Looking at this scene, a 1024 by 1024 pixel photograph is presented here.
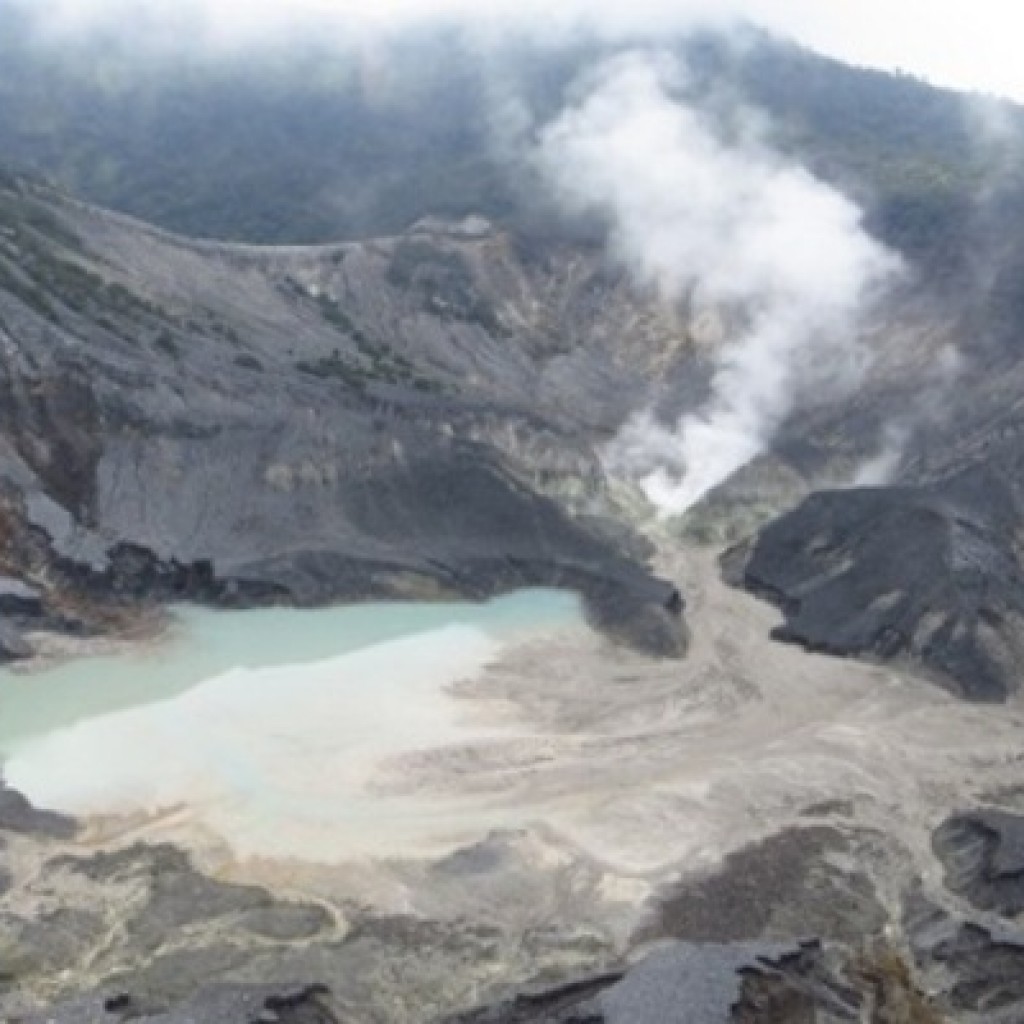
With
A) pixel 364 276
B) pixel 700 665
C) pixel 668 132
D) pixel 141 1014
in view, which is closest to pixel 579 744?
pixel 700 665

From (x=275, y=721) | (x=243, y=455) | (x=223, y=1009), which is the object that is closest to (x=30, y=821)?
(x=275, y=721)

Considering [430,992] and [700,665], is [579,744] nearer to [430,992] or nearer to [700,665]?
[700,665]

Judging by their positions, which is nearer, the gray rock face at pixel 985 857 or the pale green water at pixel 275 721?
the gray rock face at pixel 985 857

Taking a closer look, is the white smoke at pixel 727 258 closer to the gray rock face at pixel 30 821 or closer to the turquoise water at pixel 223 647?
the turquoise water at pixel 223 647

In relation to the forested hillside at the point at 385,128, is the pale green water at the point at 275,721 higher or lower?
lower

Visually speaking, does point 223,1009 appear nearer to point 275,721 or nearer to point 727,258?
point 275,721

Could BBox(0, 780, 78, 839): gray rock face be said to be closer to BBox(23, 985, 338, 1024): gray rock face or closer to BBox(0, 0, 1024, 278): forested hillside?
BBox(23, 985, 338, 1024): gray rock face

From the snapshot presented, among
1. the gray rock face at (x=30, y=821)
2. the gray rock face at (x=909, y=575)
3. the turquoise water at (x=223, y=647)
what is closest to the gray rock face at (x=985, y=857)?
the gray rock face at (x=909, y=575)
